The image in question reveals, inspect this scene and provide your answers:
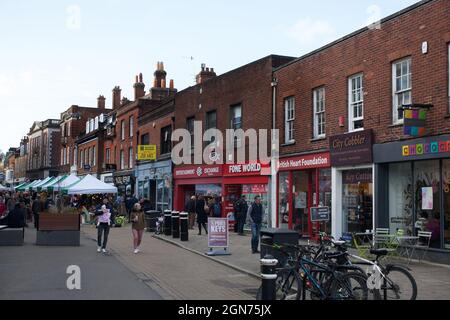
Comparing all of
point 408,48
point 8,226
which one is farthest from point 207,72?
point 408,48

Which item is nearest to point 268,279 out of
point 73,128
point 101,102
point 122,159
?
point 122,159

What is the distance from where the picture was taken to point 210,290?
34.5 feet

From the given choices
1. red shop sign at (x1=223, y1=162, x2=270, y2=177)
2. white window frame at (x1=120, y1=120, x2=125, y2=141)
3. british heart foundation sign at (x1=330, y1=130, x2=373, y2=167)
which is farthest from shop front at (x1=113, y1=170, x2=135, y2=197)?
british heart foundation sign at (x1=330, y1=130, x2=373, y2=167)

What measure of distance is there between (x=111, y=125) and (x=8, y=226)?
27.8 m

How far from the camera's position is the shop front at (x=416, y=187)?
1402cm

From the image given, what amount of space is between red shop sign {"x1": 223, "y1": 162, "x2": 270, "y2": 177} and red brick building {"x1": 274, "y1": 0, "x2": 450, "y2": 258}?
1462 millimetres

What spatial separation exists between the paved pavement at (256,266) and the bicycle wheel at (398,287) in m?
0.97

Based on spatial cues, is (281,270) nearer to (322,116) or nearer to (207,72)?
(322,116)

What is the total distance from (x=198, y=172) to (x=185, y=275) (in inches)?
673

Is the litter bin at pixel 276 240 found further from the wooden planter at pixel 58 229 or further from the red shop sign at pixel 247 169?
the red shop sign at pixel 247 169

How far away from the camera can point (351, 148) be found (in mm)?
17297

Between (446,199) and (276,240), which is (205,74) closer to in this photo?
(446,199)

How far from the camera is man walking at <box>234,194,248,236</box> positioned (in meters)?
23.3

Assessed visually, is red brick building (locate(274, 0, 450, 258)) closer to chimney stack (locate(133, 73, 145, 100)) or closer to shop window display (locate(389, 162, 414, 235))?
shop window display (locate(389, 162, 414, 235))
